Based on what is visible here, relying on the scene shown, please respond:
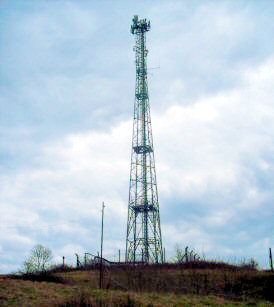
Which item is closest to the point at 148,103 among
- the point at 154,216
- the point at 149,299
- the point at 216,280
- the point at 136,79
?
the point at 136,79

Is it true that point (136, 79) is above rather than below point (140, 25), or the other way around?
below

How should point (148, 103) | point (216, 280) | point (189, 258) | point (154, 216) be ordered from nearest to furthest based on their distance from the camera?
1. point (216, 280)
2. point (189, 258)
3. point (154, 216)
4. point (148, 103)

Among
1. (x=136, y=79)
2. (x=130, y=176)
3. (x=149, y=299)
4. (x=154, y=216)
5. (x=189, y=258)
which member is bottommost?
(x=149, y=299)

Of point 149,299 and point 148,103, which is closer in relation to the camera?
point 149,299

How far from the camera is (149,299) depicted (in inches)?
806

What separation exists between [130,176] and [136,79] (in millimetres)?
10970

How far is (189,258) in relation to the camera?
3550 cm

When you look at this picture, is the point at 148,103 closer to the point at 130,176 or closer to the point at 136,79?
the point at 136,79

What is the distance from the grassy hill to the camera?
19.2m

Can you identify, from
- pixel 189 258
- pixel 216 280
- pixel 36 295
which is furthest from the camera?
pixel 189 258

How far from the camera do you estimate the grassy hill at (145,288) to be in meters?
19.2

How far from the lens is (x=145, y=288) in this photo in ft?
84.2

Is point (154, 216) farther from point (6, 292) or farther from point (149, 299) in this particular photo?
point (6, 292)

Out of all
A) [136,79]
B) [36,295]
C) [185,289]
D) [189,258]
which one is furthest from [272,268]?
[136,79]
